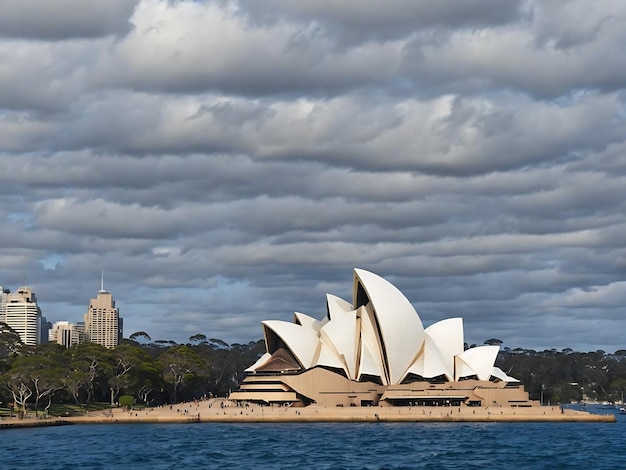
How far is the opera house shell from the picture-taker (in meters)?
141

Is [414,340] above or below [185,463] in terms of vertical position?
above

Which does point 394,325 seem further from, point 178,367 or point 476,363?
point 178,367

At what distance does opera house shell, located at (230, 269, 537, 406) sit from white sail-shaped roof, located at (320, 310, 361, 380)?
0.14 metres

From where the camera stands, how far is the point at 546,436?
331 ft

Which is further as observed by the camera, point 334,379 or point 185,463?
point 334,379

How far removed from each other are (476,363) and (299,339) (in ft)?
83.3

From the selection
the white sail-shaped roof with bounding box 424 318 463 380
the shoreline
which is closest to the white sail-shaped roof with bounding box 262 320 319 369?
the shoreline

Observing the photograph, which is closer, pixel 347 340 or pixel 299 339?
pixel 347 340

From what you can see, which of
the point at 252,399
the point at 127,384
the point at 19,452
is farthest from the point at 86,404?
the point at 19,452

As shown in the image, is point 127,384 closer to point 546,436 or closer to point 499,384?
point 499,384

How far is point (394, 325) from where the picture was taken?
Result: 14162cm

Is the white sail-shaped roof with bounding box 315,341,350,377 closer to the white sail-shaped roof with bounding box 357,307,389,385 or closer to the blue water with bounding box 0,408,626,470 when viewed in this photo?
the white sail-shaped roof with bounding box 357,307,389,385

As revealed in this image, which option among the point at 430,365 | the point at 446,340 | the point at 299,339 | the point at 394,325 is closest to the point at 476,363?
the point at 446,340

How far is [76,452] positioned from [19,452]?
4.75 m
